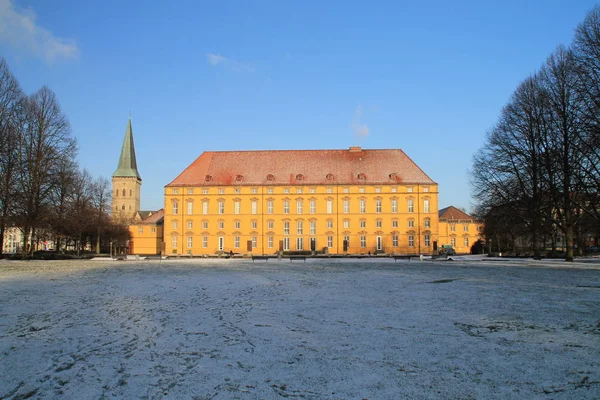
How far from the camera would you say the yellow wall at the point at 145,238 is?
261 feet

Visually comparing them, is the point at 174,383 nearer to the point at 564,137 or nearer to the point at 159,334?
the point at 159,334

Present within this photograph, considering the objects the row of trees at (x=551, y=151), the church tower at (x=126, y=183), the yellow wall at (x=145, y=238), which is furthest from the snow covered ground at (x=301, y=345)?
the church tower at (x=126, y=183)

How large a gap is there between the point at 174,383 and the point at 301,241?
62.9m

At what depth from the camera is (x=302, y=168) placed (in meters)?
70.6

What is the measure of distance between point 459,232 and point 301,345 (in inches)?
3286

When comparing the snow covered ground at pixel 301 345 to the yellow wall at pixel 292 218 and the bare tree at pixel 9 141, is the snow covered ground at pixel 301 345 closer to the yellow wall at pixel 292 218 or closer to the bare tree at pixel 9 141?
the bare tree at pixel 9 141

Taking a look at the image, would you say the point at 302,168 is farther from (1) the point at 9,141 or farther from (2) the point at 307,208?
(1) the point at 9,141

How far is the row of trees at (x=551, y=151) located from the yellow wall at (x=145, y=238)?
5565 centimetres

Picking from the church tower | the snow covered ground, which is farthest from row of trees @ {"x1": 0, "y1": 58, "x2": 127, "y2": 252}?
the church tower

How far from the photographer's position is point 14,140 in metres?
34.1

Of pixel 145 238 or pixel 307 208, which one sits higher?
pixel 307 208

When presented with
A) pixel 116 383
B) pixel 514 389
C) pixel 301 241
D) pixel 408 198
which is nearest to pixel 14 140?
pixel 116 383

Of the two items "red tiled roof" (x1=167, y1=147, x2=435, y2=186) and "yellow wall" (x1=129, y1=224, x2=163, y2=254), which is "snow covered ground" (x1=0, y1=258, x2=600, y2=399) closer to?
"red tiled roof" (x1=167, y1=147, x2=435, y2=186)

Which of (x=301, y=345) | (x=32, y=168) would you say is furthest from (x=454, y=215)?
(x=301, y=345)
